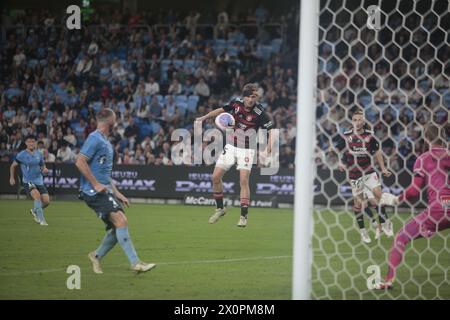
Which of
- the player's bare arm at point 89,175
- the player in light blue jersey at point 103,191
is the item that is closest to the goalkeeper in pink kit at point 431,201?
the player in light blue jersey at point 103,191

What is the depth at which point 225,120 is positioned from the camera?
1452 cm

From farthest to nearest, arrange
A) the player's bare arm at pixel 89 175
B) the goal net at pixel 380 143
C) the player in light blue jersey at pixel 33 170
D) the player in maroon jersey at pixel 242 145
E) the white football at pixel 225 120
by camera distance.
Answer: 1. the player in light blue jersey at pixel 33 170
2. the white football at pixel 225 120
3. the player in maroon jersey at pixel 242 145
4. the player's bare arm at pixel 89 175
5. the goal net at pixel 380 143

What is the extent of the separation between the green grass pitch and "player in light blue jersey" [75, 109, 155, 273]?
1.03 ft

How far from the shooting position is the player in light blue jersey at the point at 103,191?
8523 millimetres

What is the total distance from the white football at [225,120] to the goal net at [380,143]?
5.58 feet

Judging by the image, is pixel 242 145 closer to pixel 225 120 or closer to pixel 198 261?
pixel 225 120

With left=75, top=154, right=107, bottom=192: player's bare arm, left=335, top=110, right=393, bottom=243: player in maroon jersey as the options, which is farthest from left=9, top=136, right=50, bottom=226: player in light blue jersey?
left=75, top=154, right=107, bottom=192: player's bare arm

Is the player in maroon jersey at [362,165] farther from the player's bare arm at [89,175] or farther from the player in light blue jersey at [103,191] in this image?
the player's bare arm at [89,175]

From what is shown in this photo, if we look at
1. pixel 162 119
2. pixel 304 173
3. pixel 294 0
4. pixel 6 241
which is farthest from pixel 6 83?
pixel 304 173

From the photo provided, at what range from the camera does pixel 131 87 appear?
26.0m

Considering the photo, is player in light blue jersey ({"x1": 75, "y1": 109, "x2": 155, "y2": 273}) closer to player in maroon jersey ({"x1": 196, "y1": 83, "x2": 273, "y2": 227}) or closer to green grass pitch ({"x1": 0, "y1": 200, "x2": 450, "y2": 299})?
green grass pitch ({"x1": 0, "y1": 200, "x2": 450, "y2": 299})

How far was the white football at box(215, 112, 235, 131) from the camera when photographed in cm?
1424

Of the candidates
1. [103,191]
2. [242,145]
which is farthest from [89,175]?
[242,145]

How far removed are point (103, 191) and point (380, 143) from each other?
15.7 feet
